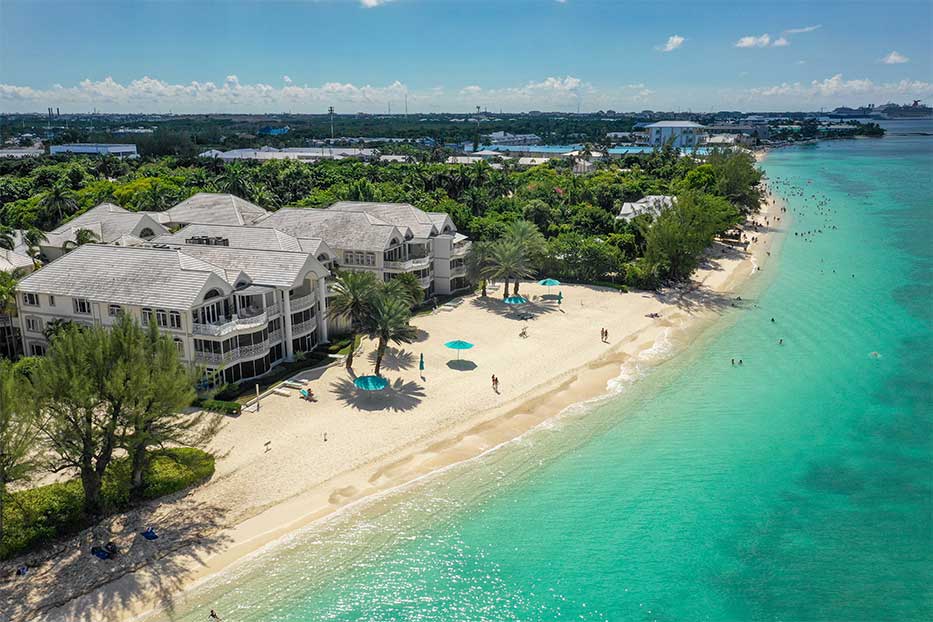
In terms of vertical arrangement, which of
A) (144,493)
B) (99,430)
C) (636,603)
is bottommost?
(636,603)

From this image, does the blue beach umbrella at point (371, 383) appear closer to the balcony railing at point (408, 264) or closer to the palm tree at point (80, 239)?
the balcony railing at point (408, 264)

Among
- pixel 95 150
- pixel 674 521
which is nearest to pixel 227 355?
pixel 674 521

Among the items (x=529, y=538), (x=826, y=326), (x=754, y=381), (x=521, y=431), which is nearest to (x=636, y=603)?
(x=529, y=538)

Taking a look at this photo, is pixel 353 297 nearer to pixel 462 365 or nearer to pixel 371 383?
pixel 371 383

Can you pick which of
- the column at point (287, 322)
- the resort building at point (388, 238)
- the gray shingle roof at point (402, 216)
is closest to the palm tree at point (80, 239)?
the resort building at point (388, 238)

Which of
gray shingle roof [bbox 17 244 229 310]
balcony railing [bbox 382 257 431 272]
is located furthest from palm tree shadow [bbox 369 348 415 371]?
gray shingle roof [bbox 17 244 229 310]

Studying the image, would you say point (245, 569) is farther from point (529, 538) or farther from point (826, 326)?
point (826, 326)
